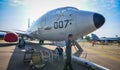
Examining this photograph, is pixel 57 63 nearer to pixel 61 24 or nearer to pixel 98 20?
pixel 61 24

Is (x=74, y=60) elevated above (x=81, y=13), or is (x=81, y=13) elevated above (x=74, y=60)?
(x=81, y=13)

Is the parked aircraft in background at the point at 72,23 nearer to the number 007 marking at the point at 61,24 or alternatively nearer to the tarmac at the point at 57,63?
the number 007 marking at the point at 61,24

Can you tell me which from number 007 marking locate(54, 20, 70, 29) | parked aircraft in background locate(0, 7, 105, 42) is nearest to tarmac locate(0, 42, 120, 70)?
parked aircraft in background locate(0, 7, 105, 42)

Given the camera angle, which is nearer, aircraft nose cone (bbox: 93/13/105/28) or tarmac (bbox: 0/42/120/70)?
aircraft nose cone (bbox: 93/13/105/28)

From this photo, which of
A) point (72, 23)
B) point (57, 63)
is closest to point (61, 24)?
point (72, 23)

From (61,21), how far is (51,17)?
1772 millimetres

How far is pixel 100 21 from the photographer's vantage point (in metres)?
7.82

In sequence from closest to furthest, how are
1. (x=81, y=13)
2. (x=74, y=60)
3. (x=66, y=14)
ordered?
1. (x=81, y=13)
2. (x=66, y=14)
3. (x=74, y=60)

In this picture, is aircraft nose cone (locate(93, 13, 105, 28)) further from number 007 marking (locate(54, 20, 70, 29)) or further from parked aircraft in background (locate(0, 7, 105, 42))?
number 007 marking (locate(54, 20, 70, 29))

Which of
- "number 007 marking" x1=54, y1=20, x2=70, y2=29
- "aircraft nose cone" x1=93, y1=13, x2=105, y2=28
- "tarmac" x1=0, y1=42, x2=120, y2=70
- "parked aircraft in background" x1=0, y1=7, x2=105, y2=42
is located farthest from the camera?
"number 007 marking" x1=54, y1=20, x2=70, y2=29

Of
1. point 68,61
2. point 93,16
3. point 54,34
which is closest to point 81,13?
point 93,16

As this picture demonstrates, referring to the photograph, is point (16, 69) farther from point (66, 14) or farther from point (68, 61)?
point (66, 14)

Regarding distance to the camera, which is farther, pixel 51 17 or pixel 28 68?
pixel 51 17

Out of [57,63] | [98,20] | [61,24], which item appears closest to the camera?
[98,20]
